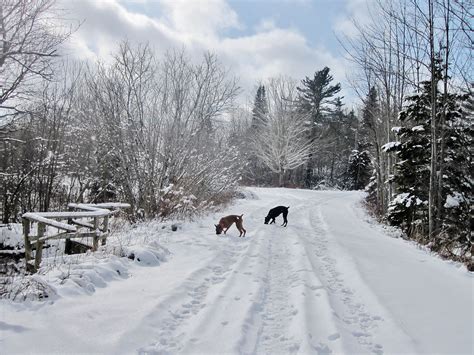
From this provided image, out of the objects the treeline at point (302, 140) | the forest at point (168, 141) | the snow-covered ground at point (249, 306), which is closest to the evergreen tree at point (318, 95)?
the treeline at point (302, 140)

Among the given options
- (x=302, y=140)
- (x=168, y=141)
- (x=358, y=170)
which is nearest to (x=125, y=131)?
(x=168, y=141)

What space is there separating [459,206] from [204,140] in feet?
27.5

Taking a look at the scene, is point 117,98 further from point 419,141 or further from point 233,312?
point 419,141

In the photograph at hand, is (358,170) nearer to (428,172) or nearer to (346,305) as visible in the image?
(428,172)

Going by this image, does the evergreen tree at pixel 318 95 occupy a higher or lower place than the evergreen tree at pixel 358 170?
higher

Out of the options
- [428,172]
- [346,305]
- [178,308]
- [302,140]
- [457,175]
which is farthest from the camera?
[302,140]

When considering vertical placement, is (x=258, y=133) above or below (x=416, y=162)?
above

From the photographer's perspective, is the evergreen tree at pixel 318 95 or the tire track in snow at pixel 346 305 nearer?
the tire track in snow at pixel 346 305

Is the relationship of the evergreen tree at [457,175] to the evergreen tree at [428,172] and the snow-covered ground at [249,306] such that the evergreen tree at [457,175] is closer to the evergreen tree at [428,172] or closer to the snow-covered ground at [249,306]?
the evergreen tree at [428,172]

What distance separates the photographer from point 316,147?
32.7 meters

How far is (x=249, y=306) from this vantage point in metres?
3.66

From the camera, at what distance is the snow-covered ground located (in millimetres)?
2838

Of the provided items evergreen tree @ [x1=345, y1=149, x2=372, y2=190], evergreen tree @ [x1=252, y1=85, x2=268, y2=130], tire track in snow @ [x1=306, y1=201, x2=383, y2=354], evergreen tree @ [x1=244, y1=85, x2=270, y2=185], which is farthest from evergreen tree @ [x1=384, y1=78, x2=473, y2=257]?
evergreen tree @ [x1=345, y1=149, x2=372, y2=190]

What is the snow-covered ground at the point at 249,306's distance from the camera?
2.84 meters
